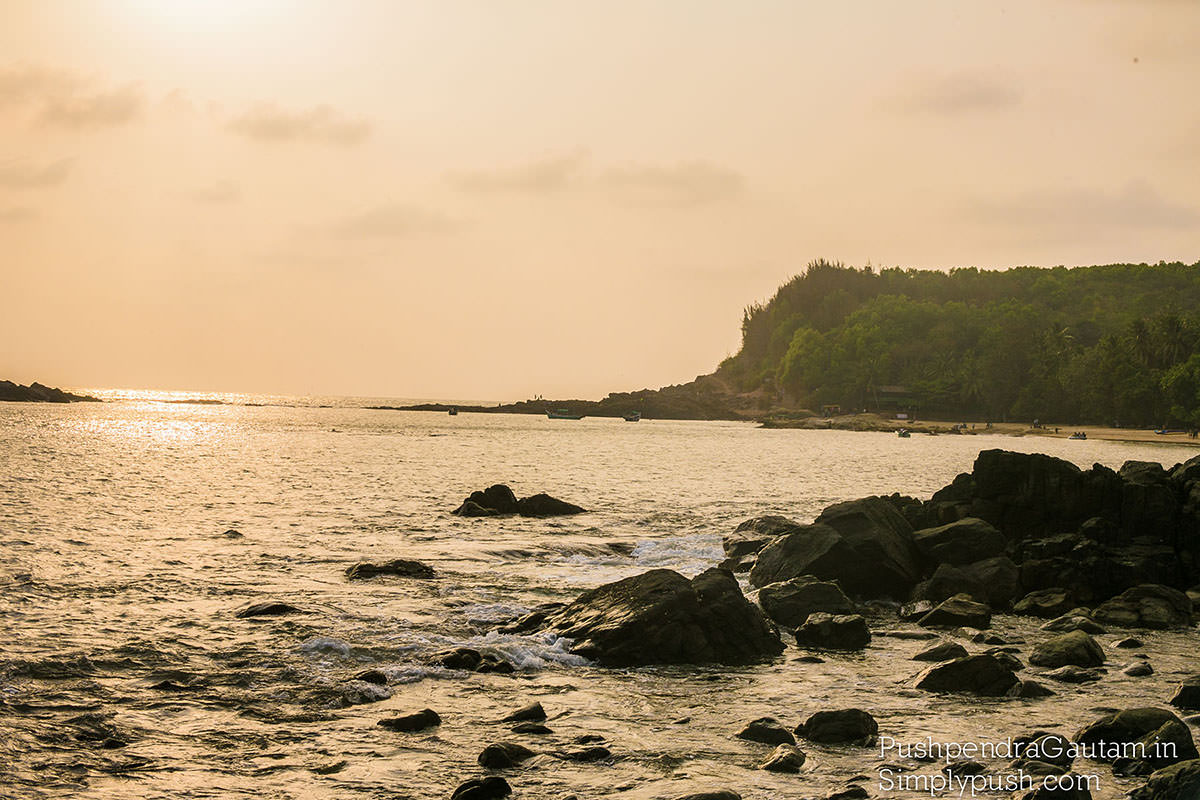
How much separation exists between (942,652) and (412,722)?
9.65 meters

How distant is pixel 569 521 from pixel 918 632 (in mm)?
20134

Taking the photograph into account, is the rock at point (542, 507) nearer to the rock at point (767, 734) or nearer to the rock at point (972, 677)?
the rock at point (972, 677)

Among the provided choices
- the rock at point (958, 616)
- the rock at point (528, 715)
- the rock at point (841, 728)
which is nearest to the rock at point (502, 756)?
the rock at point (528, 715)

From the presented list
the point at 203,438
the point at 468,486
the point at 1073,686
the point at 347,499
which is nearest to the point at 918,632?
the point at 1073,686

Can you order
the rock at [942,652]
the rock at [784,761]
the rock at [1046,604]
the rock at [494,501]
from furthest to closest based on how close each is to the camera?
the rock at [494,501] → the rock at [1046,604] → the rock at [942,652] → the rock at [784,761]

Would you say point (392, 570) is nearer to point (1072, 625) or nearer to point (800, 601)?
point (800, 601)

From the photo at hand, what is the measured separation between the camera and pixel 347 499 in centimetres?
4653

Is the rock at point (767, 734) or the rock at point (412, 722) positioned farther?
the rock at point (412, 722)

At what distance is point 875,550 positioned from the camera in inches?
931

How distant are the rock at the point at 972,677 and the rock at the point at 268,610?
12578 millimetres

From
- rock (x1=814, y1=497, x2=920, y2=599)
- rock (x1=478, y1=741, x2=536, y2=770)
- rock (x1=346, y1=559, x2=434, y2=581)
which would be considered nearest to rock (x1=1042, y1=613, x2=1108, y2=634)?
rock (x1=814, y1=497, x2=920, y2=599)

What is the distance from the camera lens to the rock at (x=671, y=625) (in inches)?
675

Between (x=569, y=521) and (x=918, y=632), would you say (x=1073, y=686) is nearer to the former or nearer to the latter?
(x=918, y=632)

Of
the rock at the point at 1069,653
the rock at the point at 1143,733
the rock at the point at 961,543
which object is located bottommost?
the rock at the point at 1069,653
